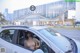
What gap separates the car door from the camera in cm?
460

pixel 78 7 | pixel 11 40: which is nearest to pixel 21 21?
pixel 78 7

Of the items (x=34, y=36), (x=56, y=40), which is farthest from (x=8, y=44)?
(x=56, y=40)

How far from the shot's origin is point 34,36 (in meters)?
4.72

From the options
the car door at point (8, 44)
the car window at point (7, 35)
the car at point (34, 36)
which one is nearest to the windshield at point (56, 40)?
the car at point (34, 36)

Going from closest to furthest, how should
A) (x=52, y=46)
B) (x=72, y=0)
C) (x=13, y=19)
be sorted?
1. (x=52, y=46)
2. (x=13, y=19)
3. (x=72, y=0)

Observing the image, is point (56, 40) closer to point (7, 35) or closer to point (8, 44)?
point (8, 44)

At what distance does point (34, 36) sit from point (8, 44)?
1.71 ft

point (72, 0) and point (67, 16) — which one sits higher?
point (72, 0)

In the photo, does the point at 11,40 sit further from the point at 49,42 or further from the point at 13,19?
the point at 13,19

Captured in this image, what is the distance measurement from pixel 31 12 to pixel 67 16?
217 centimetres

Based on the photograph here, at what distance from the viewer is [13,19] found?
45.5 ft

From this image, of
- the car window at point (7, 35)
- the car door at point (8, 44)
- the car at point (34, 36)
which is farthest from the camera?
the car window at point (7, 35)

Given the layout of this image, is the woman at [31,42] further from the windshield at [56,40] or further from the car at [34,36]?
the windshield at [56,40]

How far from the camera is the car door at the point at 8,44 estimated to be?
460 centimetres
